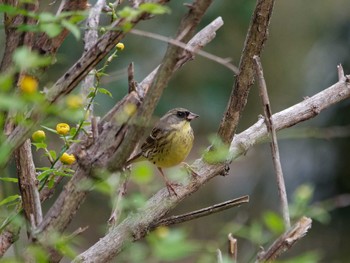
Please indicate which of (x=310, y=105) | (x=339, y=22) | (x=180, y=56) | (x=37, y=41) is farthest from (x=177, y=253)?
(x=339, y=22)

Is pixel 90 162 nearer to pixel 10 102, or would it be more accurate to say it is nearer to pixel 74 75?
pixel 74 75

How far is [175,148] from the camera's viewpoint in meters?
3.43

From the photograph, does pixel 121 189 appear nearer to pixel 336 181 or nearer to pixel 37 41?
pixel 37 41

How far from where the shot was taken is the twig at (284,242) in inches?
60.6

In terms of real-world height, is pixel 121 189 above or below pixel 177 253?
above

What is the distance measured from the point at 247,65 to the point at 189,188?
0.41 meters

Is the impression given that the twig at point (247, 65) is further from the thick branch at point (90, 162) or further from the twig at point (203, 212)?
the thick branch at point (90, 162)

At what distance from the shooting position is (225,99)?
6.18m

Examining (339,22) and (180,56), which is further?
(339,22)

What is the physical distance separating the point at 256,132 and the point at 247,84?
29 cm

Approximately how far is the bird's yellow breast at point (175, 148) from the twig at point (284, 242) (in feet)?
5.96

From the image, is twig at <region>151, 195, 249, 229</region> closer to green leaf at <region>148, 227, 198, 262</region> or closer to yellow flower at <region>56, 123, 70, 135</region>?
yellow flower at <region>56, 123, 70, 135</region>

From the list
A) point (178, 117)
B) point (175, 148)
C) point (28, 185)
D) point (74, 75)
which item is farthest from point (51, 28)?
point (178, 117)

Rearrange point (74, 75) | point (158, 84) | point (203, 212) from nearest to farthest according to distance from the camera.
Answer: point (158, 84), point (74, 75), point (203, 212)
